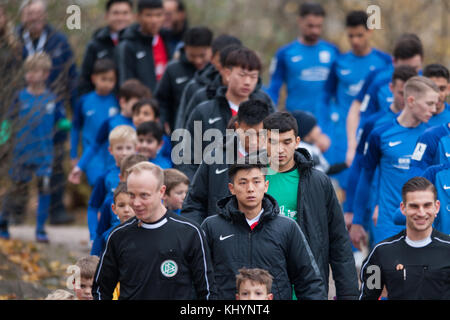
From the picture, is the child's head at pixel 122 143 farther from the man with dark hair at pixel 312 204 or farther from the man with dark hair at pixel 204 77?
the man with dark hair at pixel 312 204

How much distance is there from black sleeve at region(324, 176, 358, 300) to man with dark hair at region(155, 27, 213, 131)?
154 inches

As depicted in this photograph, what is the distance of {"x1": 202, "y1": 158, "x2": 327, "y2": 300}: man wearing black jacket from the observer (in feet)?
20.0

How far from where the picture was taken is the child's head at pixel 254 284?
5816mm

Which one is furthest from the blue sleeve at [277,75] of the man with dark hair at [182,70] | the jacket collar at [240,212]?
the jacket collar at [240,212]

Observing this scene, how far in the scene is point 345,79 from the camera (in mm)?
11812

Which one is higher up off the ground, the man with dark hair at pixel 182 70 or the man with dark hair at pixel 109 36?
the man with dark hair at pixel 109 36

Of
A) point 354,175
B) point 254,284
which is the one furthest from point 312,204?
point 354,175

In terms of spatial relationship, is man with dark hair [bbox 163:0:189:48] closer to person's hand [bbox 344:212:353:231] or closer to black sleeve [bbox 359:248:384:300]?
person's hand [bbox 344:212:353:231]

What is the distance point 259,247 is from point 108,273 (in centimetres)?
101

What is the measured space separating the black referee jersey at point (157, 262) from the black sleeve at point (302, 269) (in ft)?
1.91

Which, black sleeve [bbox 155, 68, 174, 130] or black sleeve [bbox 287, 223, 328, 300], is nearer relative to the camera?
black sleeve [bbox 287, 223, 328, 300]

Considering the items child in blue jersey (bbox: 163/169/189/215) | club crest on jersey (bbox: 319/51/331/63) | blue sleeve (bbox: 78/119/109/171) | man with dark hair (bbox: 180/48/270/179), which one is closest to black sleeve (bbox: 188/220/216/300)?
child in blue jersey (bbox: 163/169/189/215)

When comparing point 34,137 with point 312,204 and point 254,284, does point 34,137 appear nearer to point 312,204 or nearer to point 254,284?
point 312,204
